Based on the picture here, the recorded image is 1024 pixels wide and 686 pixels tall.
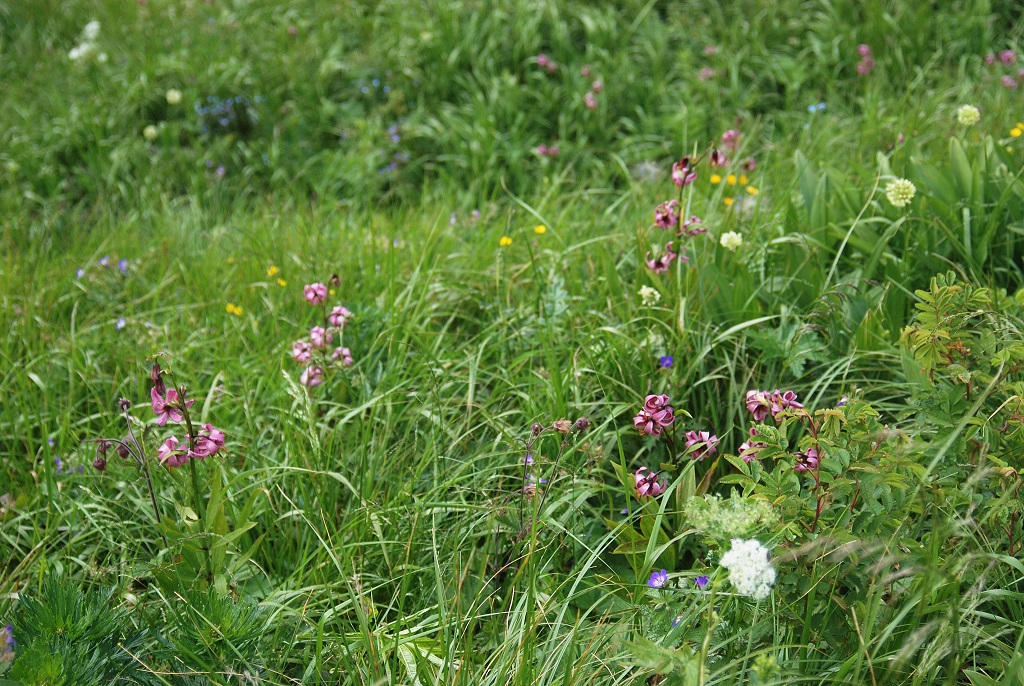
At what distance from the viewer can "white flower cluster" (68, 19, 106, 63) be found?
5.42 meters

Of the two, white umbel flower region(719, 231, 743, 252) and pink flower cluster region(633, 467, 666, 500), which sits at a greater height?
white umbel flower region(719, 231, 743, 252)

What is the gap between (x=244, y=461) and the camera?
2.23 meters

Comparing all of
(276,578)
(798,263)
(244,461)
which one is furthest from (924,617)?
(244,461)

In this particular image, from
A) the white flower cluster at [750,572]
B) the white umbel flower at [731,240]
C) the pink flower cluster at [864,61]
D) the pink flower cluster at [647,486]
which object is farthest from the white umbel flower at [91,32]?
the white flower cluster at [750,572]

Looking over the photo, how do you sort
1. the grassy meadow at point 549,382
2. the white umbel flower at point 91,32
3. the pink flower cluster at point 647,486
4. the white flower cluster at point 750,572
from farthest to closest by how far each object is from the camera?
the white umbel flower at point 91,32 < the pink flower cluster at point 647,486 < the grassy meadow at point 549,382 < the white flower cluster at point 750,572

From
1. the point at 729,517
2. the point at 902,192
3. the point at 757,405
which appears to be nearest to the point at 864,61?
the point at 902,192

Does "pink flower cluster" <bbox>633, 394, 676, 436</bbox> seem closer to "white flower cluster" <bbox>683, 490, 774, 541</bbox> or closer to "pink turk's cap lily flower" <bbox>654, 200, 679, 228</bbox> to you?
"white flower cluster" <bbox>683, 490, 774, 541</bbox>

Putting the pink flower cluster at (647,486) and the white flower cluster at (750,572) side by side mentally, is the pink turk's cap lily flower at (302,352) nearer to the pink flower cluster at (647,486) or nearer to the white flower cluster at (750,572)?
the pink flower cluster at (647,486)

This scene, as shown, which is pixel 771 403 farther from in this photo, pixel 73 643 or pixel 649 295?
pixel 73 643

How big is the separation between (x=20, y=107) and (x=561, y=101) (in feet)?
10.5

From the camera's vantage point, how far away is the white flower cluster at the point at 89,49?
5.42 metres

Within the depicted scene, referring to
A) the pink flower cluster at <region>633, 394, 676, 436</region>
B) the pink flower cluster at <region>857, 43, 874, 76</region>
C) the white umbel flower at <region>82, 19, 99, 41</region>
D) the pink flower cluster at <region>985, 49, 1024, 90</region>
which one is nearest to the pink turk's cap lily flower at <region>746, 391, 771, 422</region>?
the pink flower cluster at <region>633, 394, 676, 436</region>

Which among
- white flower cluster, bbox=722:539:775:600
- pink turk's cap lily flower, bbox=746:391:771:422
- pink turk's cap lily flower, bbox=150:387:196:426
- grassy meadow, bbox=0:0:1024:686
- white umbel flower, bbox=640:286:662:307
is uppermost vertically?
white flower cluster, bbox=722:539:775:600

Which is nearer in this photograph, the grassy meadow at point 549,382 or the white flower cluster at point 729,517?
the white flower cluster at point 729,517
